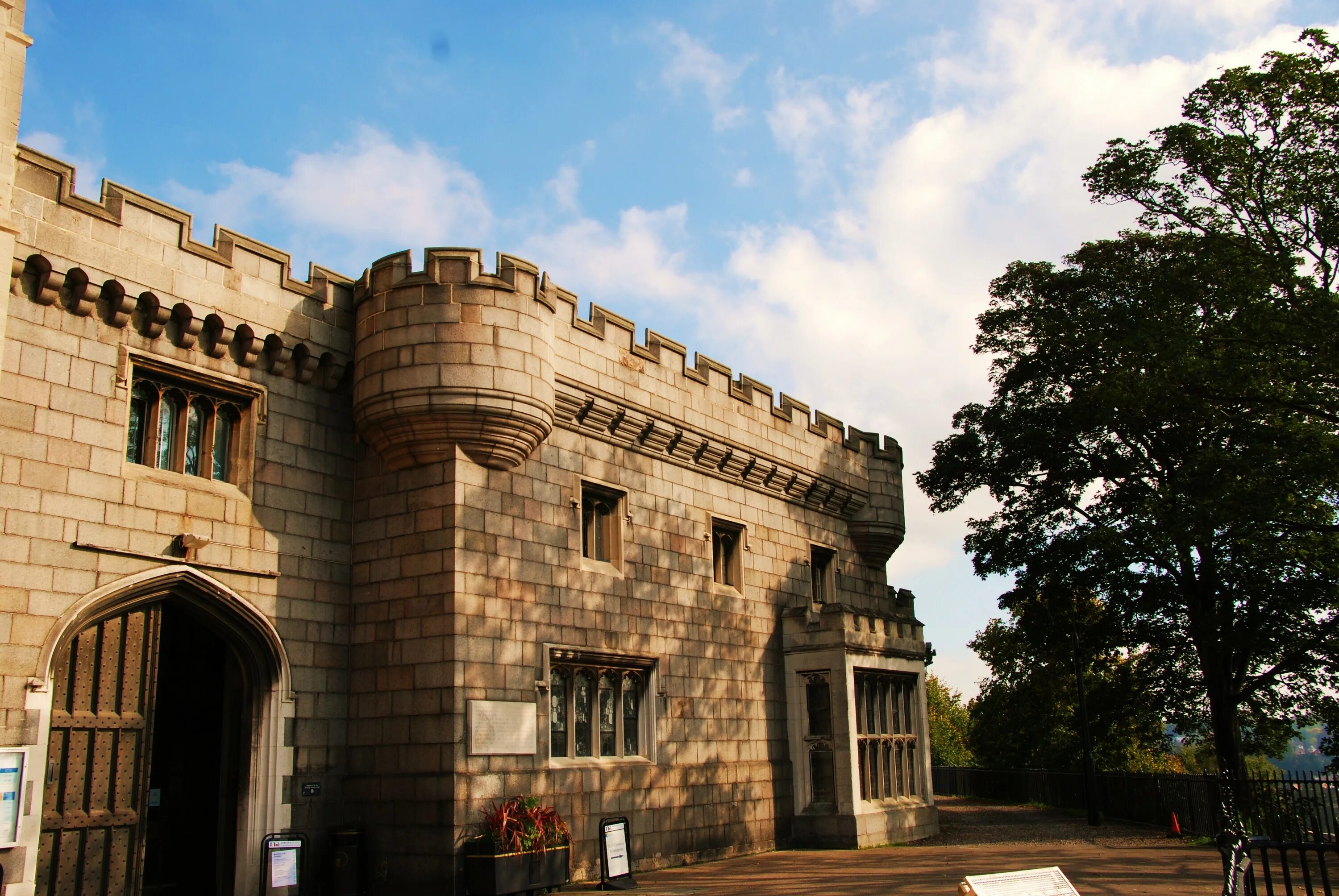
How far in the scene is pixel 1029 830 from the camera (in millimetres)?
21953

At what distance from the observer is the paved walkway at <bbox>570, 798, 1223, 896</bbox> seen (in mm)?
13227

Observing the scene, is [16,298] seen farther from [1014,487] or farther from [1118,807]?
[1118,807]

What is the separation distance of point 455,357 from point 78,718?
5818 millimetres

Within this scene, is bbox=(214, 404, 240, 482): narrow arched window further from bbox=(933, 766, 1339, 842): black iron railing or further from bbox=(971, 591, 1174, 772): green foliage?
bbox=(971, 591, 1174, 772): green foliage

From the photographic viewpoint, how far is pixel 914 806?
64.8ft

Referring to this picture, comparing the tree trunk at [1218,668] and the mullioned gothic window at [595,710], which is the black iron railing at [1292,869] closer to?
the tree trunk at [1218,668]

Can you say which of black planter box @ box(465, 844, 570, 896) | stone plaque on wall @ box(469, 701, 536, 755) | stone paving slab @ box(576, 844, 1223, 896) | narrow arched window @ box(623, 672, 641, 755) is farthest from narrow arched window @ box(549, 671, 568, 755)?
stone paving slab @ box(576, 844, 1223, 896)

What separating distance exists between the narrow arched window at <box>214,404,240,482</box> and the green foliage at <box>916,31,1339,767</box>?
15.0 meters

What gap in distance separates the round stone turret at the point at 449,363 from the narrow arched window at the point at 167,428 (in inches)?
84.3

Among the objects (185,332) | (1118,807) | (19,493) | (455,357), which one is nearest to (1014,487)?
(1118,807)

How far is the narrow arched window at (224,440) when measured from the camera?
1341cm

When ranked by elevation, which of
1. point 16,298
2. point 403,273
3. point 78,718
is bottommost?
point 78,718

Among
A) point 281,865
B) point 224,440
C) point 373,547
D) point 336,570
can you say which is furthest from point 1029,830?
point 224,440

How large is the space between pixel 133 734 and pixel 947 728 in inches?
2113
